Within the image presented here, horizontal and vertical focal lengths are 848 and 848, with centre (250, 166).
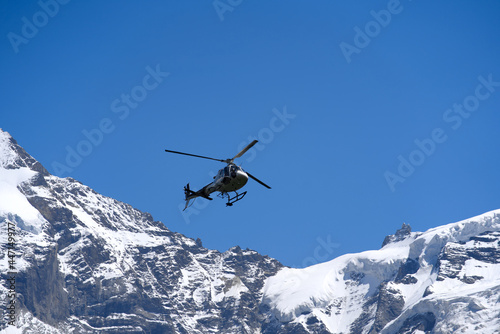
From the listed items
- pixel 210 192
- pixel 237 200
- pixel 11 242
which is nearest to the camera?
pixel 237 200

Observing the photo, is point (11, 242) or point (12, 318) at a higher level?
point (11, 242)

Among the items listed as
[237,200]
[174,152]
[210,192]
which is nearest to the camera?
[174,152]

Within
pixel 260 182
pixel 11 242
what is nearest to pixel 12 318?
pixel 11 242

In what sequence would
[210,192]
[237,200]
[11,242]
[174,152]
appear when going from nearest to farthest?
[174,152], [237,200], [210,192], [11,242]

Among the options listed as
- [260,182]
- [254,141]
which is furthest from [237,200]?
[254,141]

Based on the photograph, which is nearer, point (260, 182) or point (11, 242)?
point (260, 182)

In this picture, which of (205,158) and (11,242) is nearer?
(205,158)

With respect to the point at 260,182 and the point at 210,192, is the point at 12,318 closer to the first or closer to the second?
the point at 210,192

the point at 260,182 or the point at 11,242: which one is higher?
the point at 11,242

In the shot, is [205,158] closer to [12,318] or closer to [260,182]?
[260,182]
